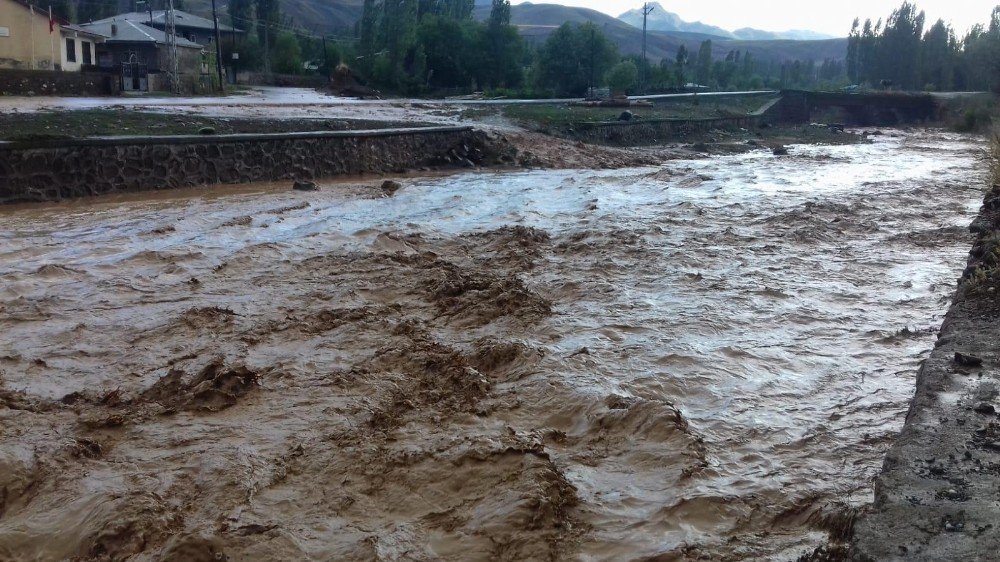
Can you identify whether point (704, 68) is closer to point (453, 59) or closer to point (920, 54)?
point (920, 54)

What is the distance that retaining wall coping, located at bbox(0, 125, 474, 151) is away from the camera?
14418mm

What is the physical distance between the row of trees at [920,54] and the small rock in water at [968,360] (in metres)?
64.6

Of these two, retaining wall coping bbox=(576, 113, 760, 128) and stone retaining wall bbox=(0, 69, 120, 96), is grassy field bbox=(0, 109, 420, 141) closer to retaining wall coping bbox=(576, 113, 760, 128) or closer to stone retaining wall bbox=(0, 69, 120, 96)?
retaining wall coping bbox=(576, 113, 760, 128)

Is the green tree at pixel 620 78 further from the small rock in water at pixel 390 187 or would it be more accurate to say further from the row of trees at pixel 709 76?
the small rock in water at pixel 390 187

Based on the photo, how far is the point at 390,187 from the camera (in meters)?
17.0

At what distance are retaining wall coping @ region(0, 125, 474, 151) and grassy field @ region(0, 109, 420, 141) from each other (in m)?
0.32

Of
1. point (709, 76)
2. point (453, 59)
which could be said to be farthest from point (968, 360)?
point (709, 76)

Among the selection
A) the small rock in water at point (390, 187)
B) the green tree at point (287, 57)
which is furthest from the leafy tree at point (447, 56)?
the small rock in water at point (390, 187)

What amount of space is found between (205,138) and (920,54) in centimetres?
7645

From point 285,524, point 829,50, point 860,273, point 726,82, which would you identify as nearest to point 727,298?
point 860,273

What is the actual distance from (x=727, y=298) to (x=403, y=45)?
161 ft

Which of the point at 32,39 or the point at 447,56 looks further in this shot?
the point at 447,56

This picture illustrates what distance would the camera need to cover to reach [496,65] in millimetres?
53531

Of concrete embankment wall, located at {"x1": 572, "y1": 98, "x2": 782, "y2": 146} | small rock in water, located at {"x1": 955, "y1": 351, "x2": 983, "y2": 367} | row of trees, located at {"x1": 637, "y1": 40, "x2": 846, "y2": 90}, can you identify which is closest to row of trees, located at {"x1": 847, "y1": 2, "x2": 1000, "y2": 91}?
row of trees, located at {"x1": 637, "y1": 40, "x2": 846, "y2": 90}
